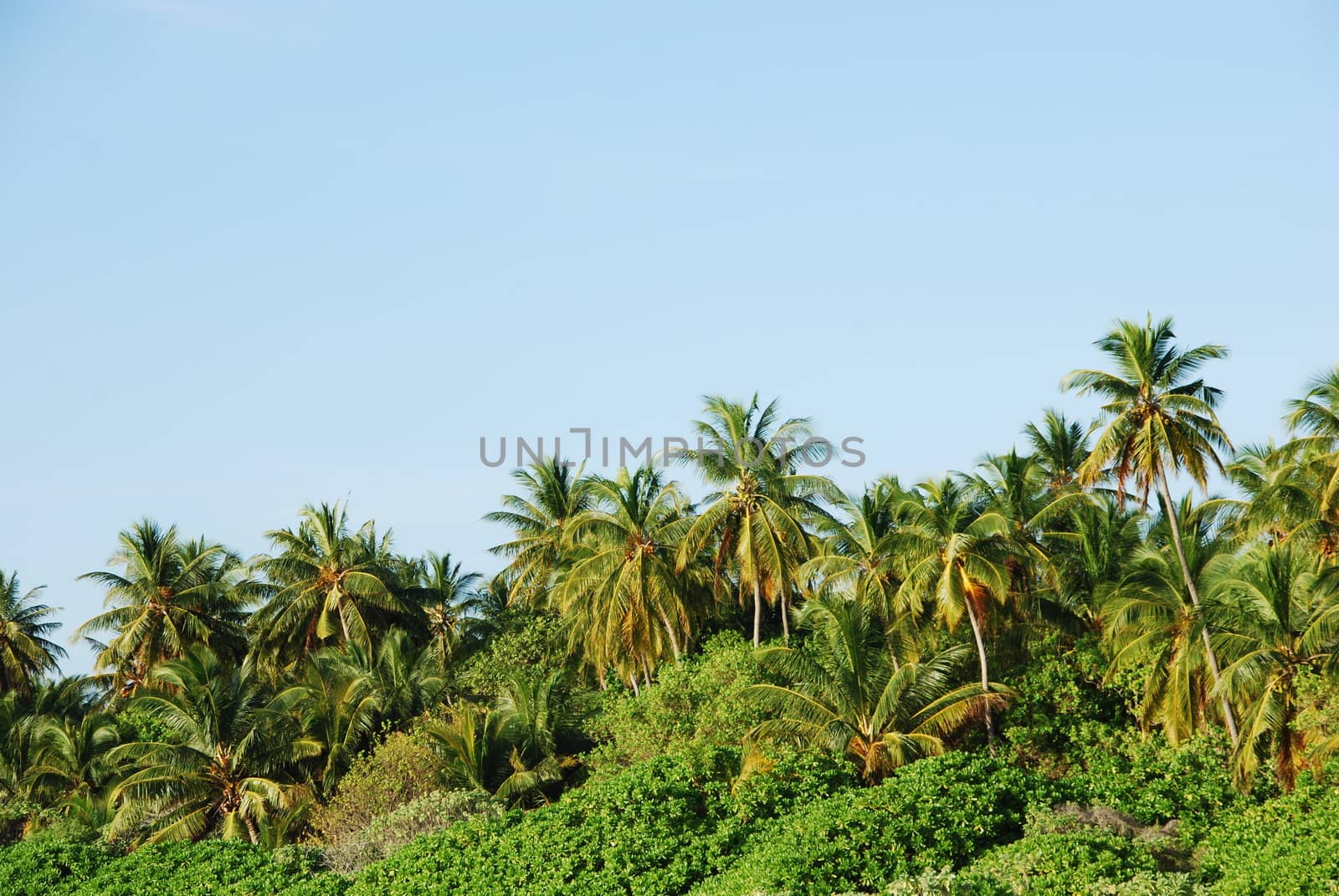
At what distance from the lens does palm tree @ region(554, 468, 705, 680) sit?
32.9 meters

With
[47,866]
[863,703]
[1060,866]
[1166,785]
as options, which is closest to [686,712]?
[863,703]

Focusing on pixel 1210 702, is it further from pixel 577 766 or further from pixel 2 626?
pixel 2 626

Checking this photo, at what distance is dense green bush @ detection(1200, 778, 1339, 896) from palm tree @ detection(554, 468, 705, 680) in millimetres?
14884

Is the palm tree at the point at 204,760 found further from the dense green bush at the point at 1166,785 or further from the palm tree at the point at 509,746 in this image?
the dense green bush at the point at 1166,785

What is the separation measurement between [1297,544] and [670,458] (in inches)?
611

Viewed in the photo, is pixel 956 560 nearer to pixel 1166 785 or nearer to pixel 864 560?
pixel 864 560

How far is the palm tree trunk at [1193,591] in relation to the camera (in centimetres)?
2486

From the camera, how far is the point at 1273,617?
2297 centimetres

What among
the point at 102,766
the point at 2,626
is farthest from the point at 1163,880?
the point at 2,626

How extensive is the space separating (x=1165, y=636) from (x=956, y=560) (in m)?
4.80

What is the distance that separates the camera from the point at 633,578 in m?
32.9

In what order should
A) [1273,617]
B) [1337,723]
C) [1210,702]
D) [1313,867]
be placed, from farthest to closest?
1. [1210,702]
2. [1273,617]
3. [1337,723]
4. [1313,867]

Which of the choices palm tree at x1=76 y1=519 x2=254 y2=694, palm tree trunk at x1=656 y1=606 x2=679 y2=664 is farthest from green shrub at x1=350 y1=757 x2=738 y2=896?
palm tree at x1=76 y1=519 x2=254 y2=694

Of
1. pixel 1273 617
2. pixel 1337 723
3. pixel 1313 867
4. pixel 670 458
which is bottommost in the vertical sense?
A: pixel 1313 867
